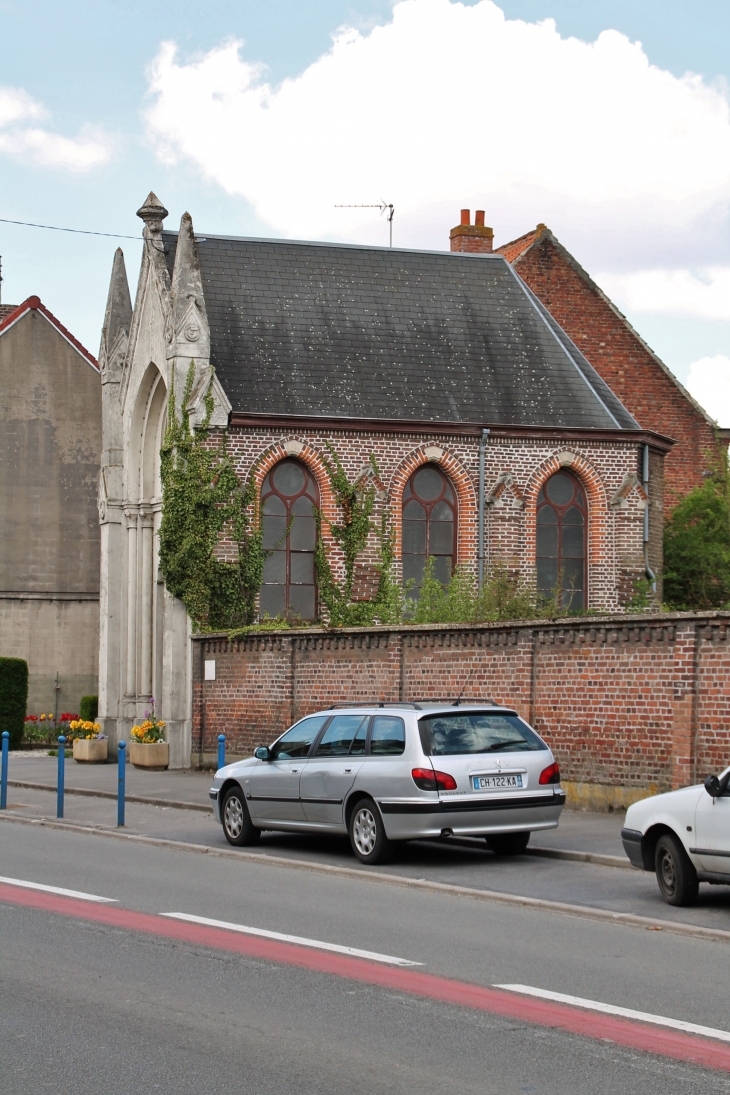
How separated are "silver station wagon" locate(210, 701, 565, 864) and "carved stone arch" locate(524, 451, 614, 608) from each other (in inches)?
681

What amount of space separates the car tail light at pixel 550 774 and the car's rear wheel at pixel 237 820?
3.32 meters

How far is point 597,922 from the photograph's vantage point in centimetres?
1052

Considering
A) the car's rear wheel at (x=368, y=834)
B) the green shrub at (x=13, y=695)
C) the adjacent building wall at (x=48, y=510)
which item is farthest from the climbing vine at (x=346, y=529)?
the car's rear wheel at (x=368, y=834)

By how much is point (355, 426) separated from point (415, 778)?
18043 mm

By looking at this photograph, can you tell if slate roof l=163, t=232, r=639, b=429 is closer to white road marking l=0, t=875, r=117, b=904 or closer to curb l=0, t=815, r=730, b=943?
curb l=0, t=815, r=730, b=943

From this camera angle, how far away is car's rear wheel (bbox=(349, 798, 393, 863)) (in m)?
13.5

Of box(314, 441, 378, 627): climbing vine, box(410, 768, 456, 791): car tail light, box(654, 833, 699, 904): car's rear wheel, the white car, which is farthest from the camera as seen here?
box(314, 441, 378, 627): climbing vine

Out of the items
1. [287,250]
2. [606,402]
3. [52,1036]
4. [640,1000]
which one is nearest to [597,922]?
[640,1000]

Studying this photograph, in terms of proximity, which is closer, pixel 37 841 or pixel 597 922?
pixel 597 922

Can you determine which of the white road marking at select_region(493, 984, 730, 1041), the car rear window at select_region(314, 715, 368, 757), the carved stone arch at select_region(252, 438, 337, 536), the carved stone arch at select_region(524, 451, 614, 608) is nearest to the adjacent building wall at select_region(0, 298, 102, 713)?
the carved stone arch at select_region(252, 438, 337, 536)

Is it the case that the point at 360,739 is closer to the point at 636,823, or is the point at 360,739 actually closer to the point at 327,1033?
the point at 636,823

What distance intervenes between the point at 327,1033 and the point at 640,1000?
183 centimetres

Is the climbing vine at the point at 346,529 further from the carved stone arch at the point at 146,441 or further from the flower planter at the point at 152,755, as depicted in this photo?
the flower planter at the point at 152,755

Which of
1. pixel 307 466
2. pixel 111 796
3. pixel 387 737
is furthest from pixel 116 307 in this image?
pixel 387 737
